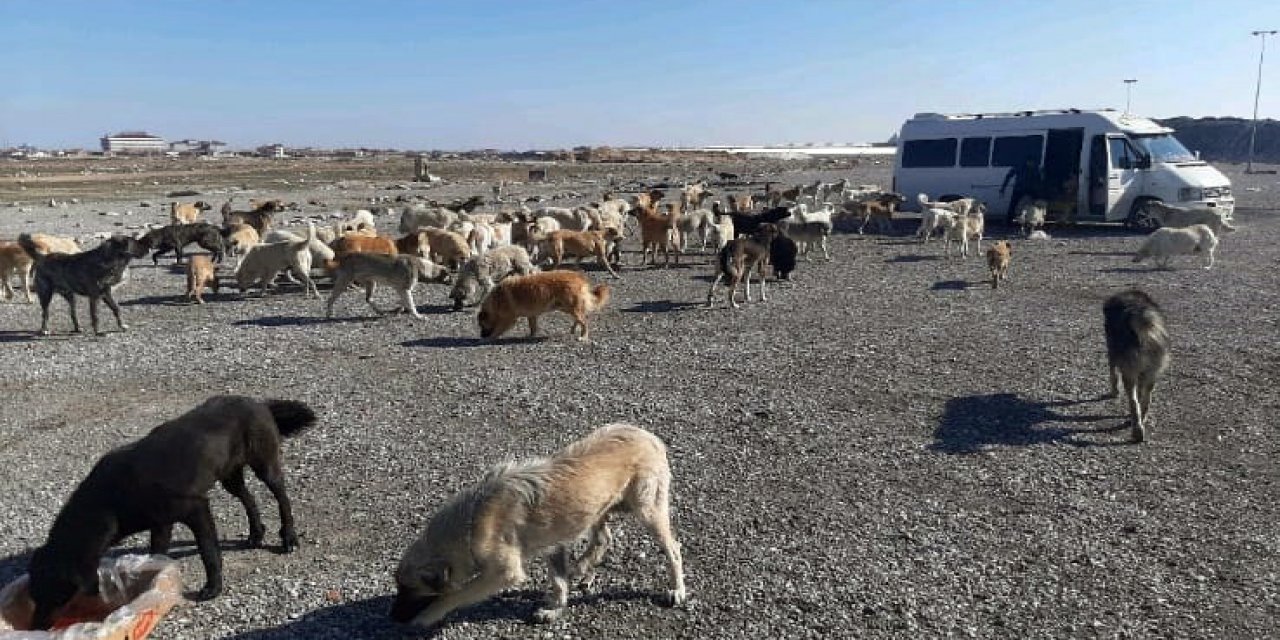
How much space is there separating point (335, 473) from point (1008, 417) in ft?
22.2

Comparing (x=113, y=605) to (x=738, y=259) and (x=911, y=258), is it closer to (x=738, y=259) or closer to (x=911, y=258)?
(x=738, y=259)

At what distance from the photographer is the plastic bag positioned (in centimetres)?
427

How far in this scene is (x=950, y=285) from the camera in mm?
16875

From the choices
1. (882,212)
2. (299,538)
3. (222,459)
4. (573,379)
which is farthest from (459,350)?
(882,212)

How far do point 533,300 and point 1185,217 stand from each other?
18.3m

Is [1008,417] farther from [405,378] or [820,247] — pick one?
[820,247]

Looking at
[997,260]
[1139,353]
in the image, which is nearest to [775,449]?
[1139,353]

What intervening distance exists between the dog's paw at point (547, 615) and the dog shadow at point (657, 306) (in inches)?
392

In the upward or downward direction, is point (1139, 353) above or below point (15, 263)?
above

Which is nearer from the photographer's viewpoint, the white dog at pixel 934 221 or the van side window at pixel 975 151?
the white dog at pixel 934 221

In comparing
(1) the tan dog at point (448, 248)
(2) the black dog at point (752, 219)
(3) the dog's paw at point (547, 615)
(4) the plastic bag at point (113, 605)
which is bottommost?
(3) the dog's paw at point (547, 615)

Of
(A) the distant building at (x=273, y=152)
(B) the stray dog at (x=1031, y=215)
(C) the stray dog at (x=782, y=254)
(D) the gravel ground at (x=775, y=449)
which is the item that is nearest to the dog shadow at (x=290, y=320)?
(D) the gravel ground at (x=775, y=449)

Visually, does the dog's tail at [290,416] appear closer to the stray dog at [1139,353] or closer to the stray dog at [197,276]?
the stray dog at [1139,353]

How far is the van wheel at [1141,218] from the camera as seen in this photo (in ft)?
75.8
